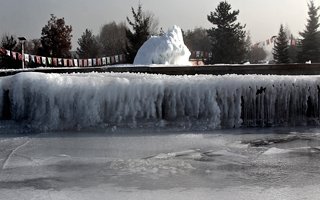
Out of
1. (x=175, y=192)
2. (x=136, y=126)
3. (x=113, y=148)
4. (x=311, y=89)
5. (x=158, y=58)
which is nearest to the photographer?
(x=175, y=192)

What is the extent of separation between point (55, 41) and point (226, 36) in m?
15.2

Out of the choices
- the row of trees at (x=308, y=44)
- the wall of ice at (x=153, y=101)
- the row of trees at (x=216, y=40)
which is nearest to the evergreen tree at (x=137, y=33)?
the row of trees at (x=216, y=40)

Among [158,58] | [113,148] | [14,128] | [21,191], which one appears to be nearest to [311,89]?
[113,148]

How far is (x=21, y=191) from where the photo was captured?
381 centimetres

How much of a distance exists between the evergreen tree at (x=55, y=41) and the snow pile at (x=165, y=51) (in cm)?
1691

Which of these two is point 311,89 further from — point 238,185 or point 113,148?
point 238,185

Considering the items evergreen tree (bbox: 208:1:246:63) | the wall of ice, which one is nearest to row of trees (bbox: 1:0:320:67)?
evergreen tree (bbox: 208:1:246:63)

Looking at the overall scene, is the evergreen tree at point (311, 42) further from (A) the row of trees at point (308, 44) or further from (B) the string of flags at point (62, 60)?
(B) the string of flags at point (62, 60)

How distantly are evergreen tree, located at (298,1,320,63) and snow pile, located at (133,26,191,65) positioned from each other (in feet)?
82.7

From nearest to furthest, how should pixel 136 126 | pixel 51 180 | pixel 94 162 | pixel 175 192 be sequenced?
1. pixel 175 192
2. pixel 51 180
3. pixel 94 162
4. pixel 136 126

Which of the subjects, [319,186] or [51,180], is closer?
[319,186]

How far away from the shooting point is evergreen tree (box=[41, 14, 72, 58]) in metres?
37.4

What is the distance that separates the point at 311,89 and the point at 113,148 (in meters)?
3.56

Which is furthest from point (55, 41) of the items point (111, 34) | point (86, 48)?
point (111, 34)
